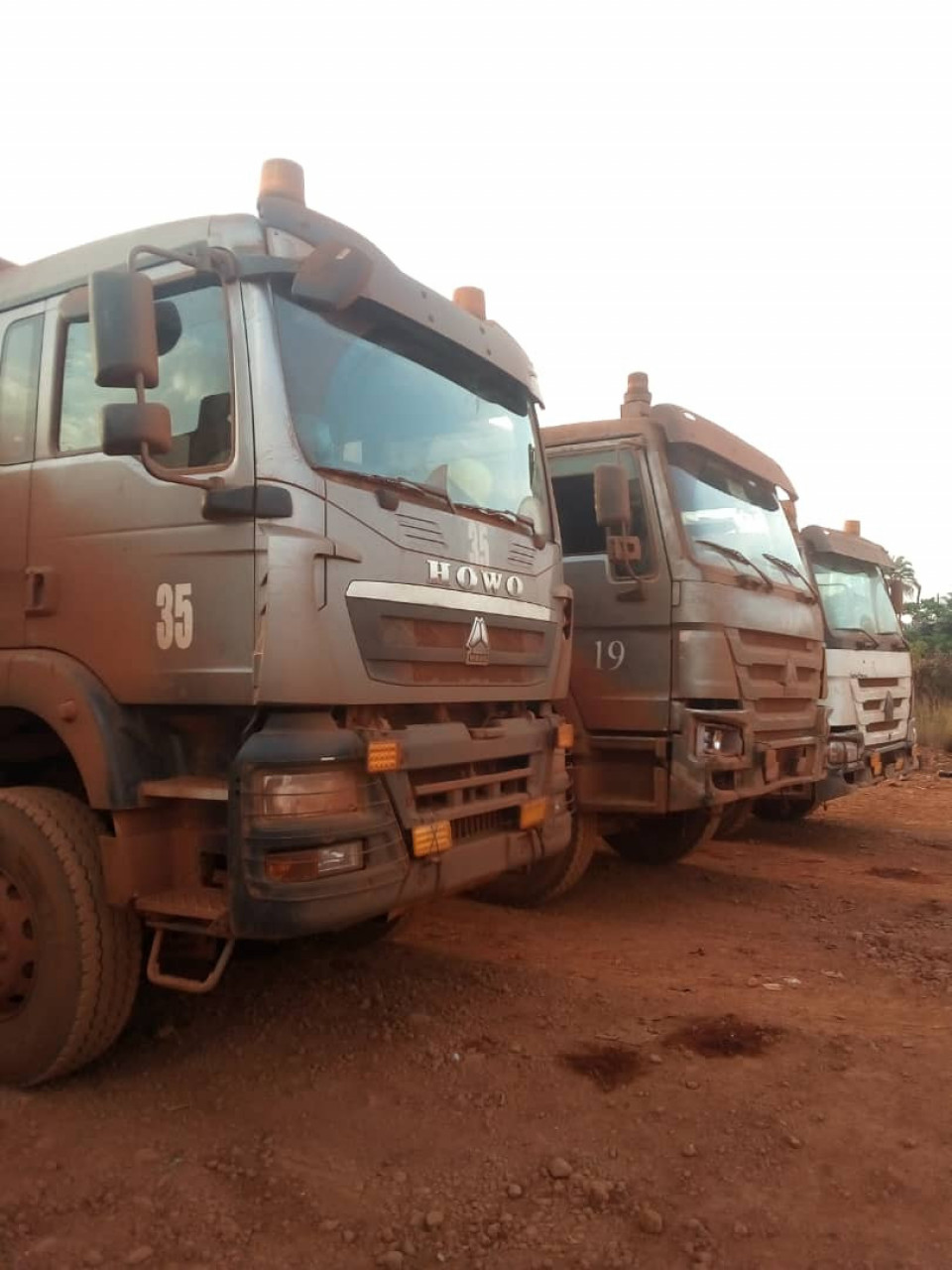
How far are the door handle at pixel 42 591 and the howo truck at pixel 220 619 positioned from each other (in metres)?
0.02

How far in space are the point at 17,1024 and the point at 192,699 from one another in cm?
125

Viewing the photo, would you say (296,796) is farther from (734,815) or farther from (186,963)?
(734,815)

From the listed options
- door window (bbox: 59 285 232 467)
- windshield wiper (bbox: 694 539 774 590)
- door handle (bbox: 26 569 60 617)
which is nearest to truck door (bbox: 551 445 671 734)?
windshield wiper (bbox: 694 539 774 590)

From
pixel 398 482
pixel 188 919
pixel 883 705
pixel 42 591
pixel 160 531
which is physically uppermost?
pixel 398 482

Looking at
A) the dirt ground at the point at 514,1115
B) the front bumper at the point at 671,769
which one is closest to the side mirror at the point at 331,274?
the dirt ground at the point at 514,1115

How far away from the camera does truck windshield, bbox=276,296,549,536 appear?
3.54 meters

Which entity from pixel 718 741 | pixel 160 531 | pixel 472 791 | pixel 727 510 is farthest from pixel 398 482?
pixel 727 510

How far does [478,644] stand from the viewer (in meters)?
4.00

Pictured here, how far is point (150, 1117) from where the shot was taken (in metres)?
3.32

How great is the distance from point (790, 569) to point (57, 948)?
4931 mm

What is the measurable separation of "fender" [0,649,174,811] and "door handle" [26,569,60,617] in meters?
0.15

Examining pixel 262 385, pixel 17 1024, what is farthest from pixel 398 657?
pixel 17 1024

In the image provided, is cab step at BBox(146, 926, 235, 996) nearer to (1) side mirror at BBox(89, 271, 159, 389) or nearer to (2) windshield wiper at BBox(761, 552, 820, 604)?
Answer: (1) side mirror at BBox(89, 271, 159, 389)

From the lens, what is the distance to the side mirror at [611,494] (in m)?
5.46
